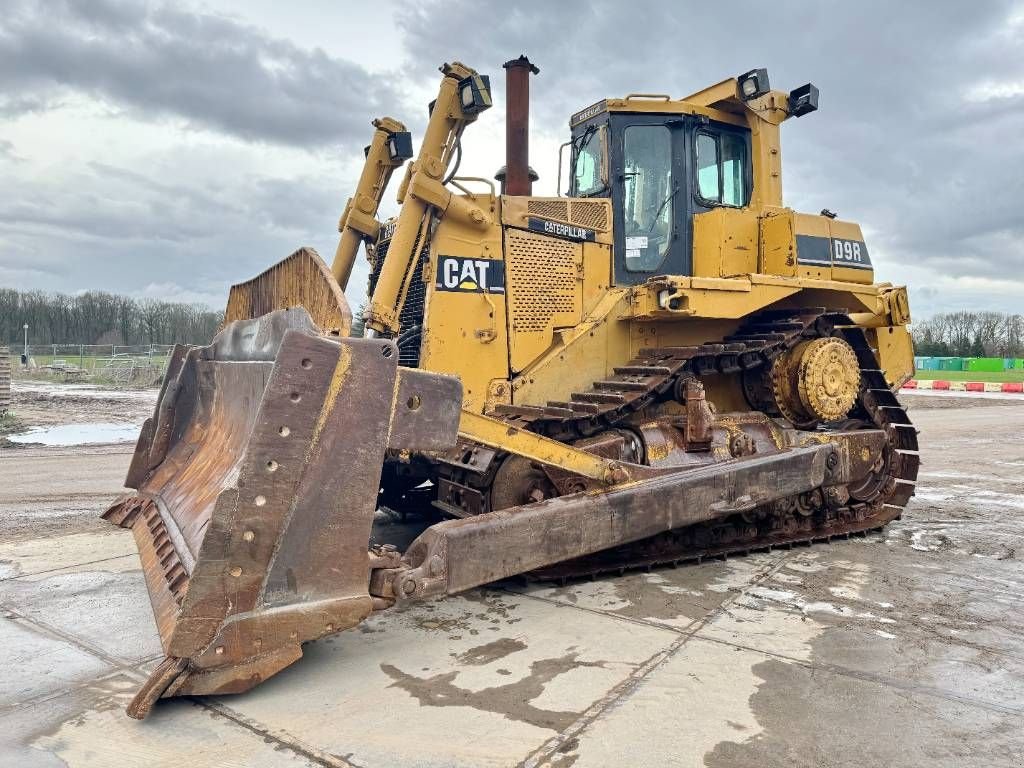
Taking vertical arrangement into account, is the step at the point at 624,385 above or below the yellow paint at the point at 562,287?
below

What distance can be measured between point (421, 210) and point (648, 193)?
183cm

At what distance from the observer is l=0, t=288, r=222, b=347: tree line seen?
53812 mm

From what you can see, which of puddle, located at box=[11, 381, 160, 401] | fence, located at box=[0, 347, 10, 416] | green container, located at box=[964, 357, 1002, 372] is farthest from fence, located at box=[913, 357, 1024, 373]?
fence, located at box=[0, 347, 10, 416]

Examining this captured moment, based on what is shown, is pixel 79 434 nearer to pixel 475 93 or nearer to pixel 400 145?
pixel 400 145

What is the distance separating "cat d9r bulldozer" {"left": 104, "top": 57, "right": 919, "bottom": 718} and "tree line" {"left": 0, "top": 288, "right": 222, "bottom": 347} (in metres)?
51.9

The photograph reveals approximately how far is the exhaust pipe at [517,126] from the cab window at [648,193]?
2.66 feet

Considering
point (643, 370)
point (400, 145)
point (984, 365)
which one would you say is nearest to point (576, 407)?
point (643, 370)

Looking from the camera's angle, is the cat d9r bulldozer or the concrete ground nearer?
the concrete ground

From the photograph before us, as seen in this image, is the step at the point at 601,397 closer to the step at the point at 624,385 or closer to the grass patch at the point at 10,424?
the step at the point at 624,385

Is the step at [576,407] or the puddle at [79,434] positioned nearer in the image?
the step at [576,407]

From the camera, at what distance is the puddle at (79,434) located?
12508mm

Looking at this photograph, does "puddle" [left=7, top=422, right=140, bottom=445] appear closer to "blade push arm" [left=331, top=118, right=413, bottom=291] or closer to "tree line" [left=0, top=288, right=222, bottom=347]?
"blade push arm" [left=331, top=118, right=413, bottom=291]

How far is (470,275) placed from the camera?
5.32 meters

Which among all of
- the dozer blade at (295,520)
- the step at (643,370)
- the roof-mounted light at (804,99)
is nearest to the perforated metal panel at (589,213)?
the step at (643,370)
